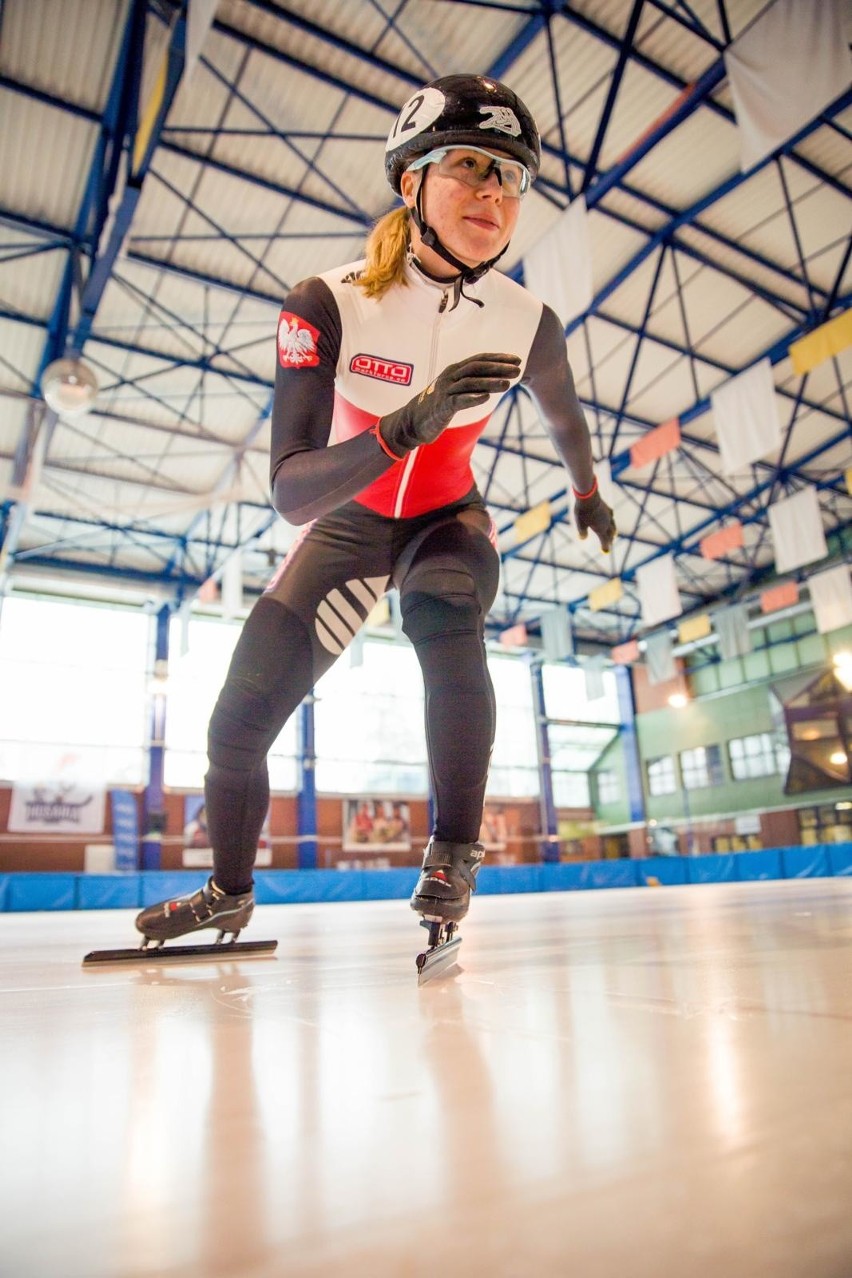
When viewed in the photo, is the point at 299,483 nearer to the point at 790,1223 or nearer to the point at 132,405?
the point at 790,1223

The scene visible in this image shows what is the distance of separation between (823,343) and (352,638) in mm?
8307

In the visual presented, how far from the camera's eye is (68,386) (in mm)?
6629

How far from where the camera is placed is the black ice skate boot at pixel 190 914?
1.61 m

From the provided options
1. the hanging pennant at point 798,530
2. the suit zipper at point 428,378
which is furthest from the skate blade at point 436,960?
the hanging pennant at point 798,530

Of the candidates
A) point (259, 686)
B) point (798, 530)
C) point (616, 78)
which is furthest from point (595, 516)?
point (798, 530)

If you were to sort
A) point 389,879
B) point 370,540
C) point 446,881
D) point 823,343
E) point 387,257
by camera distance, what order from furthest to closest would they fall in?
1. point 389,879
2. point 823,343
3. point 370,540
4. point 387,257
5. point 446,881

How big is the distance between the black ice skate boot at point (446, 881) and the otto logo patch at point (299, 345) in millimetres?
925

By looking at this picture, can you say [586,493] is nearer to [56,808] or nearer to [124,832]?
[124,832]

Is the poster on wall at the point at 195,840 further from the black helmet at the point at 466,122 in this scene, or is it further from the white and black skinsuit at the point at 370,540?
the black helmet at the point at 466,122

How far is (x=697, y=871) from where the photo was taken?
661 inches

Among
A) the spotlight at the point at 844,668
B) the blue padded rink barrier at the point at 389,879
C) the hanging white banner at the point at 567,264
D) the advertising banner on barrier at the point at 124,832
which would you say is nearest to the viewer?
the hanging white banner at the point at 567,264

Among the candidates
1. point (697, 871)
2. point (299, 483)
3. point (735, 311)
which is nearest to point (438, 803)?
point (299, 483)

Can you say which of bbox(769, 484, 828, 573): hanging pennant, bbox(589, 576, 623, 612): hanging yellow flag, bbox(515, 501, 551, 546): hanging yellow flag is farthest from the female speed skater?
bbox(589, 576, 623, 612): hanging yellow flag

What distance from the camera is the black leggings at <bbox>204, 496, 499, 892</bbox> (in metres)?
1.47
